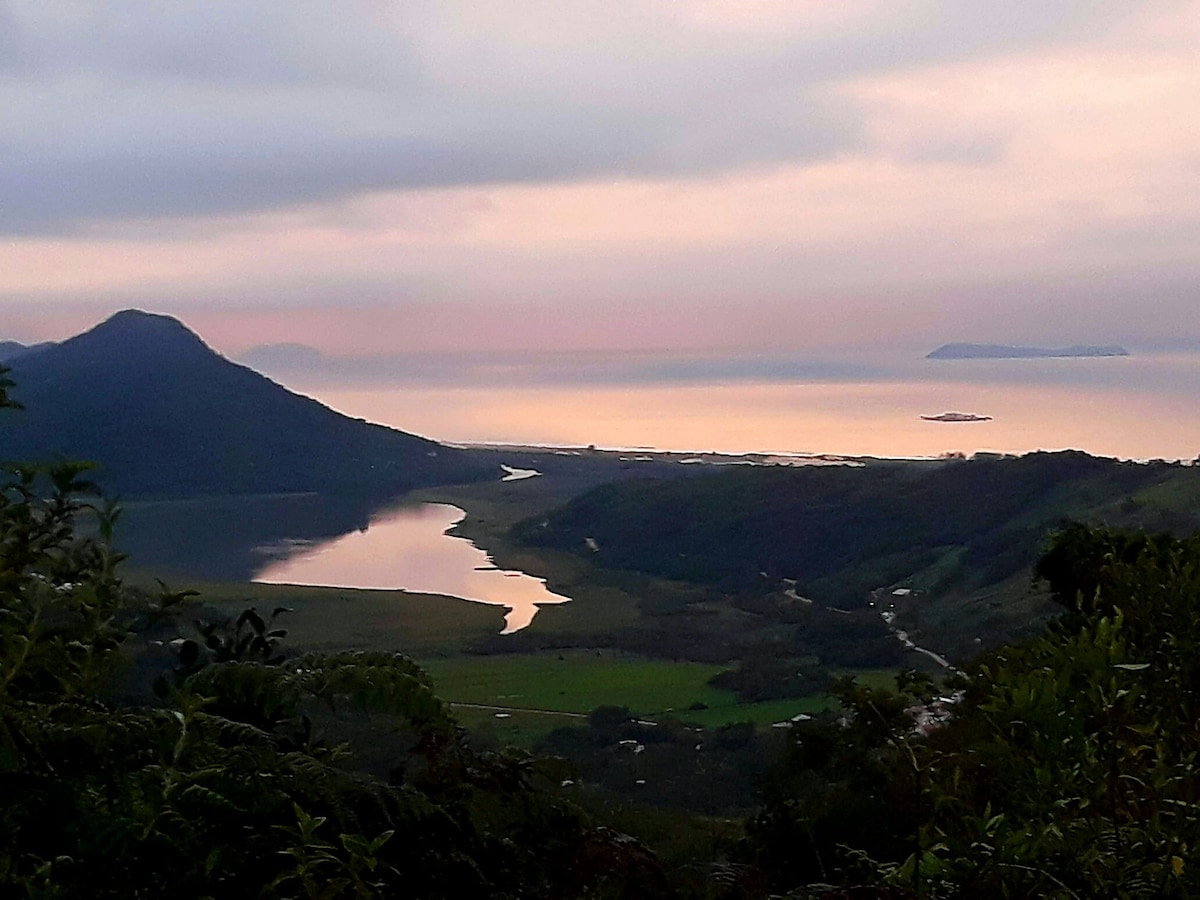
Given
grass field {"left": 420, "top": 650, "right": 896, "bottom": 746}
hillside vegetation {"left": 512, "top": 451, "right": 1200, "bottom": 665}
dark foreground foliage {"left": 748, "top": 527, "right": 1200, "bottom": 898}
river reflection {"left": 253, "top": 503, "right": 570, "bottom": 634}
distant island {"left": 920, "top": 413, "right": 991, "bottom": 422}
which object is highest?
distant island {"left": 920, "top": 413, "right": 991, "bottom": 422}

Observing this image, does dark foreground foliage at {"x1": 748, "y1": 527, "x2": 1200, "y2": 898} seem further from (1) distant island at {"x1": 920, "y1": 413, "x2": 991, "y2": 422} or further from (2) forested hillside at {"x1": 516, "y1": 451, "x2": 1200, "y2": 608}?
(1) distant island at {"x1": 920, "y1": 413, "x2": 991, "y2": 422}

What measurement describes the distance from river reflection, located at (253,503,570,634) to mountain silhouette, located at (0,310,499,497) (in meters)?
14.7

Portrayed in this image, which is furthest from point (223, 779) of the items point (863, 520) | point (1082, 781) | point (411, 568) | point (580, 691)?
point (863, 520)

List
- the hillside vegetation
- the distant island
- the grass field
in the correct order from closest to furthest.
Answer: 1. the grass field
2. the hillside vegetation
3. the distant island

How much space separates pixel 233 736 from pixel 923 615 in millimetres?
31730

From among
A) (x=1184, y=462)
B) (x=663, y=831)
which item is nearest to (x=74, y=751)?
(x=663, y=831)

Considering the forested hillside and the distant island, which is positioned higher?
the distant island

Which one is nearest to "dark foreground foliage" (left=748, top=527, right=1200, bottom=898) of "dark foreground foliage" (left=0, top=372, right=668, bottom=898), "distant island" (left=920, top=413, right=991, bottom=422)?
"dark foreground foliage" (left=0, top=372, right=668, bottom=898)

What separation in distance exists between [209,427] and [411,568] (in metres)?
36.9

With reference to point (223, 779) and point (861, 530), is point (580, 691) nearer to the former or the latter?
point (861, 530)

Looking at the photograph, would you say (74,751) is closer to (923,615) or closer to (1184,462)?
(923,615)

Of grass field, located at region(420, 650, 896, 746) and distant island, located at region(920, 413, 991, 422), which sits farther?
distant island, located at region(920, 413, 991, 422)

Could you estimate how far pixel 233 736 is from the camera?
1.89 metres

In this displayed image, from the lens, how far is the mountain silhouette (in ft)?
217
